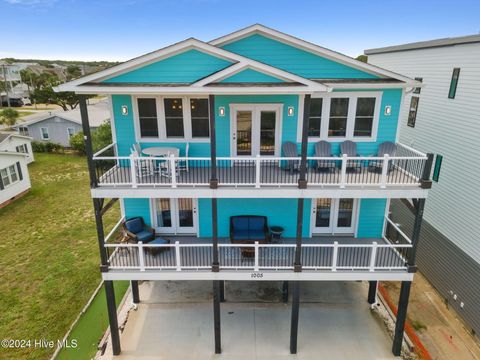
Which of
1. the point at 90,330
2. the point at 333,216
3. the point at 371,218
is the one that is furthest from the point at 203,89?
the point at 90,330

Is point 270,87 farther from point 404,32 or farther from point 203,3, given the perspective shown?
point 404,32

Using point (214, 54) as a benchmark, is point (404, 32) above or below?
above

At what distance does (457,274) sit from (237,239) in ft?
29.8

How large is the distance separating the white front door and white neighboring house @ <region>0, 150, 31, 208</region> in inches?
813

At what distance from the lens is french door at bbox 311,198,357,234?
12.6 metres

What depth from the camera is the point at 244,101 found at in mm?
11664

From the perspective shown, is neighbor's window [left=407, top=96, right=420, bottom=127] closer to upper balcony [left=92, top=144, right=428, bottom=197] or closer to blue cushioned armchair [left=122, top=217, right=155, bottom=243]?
upper balcony [left=92, top=144, right=428, bottom=197]

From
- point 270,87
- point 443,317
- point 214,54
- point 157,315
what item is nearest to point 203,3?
point 214,54

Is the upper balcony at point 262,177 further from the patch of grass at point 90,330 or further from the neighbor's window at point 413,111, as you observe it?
the patch of grass at point 90,330

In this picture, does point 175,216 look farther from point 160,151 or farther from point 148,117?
point 148,117

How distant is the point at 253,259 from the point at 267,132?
4517mm

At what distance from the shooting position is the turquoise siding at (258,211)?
1254 cm

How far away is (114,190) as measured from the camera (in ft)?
33.1

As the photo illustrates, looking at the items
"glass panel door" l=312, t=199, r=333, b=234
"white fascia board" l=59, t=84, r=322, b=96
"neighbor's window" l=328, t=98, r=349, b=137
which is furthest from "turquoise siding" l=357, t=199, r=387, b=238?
"white fascia board" l=59, t=84, r=322, b=96
